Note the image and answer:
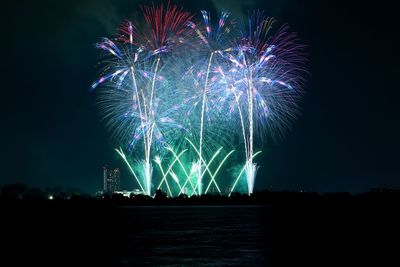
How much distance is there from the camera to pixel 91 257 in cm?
3288

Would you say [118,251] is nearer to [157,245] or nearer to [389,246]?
[157,245]

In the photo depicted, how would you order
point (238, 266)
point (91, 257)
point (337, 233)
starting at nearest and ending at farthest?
point (238, 266) < point (91, 257) < point (337, 233)

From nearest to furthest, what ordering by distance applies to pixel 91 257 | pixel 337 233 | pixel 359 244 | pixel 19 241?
pixel 91 257, pixel 359 244, pixel 19 241, pixel 337 233

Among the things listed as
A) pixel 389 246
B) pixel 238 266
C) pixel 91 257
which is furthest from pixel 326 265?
pixel 91 257

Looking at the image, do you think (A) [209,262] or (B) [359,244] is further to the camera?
(B) [359,244]

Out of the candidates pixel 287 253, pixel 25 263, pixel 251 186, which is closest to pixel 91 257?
pixel 25 263

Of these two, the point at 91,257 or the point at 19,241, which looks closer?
the point at 91,257

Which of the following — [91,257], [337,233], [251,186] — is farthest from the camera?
[251,186]

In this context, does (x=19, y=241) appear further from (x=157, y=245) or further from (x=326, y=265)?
(x=326, y=265)

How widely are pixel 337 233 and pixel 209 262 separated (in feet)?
72.6

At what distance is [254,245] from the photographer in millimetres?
38719

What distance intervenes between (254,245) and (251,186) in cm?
5171

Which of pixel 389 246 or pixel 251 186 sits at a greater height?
pixel 251 186

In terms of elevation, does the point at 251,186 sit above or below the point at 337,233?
above
